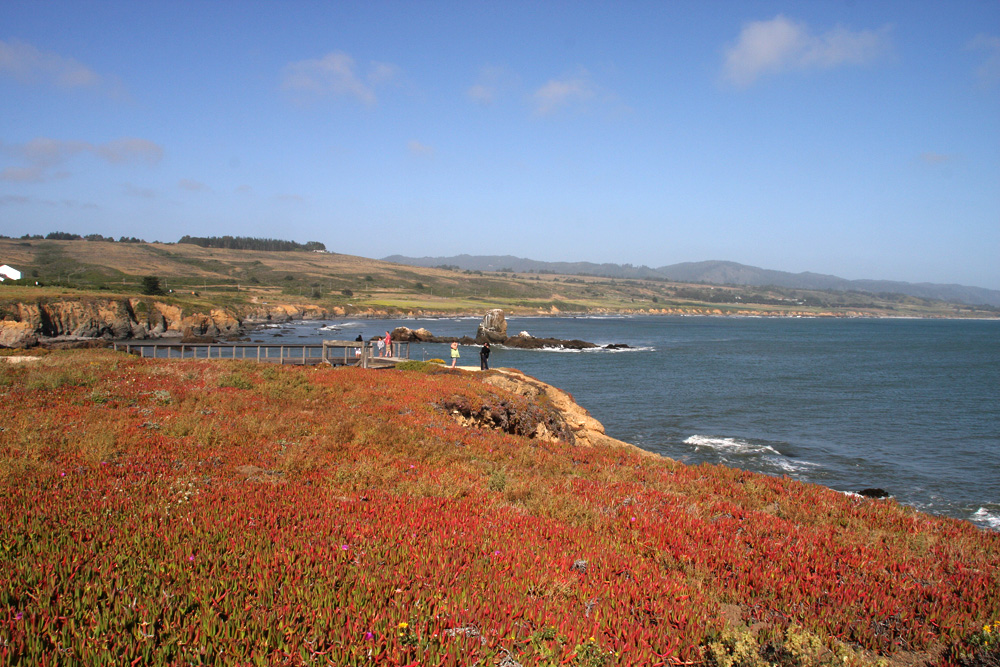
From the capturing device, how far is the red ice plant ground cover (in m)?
4.15

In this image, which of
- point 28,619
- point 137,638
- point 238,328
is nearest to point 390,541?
point 137,638

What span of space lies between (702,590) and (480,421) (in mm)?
11987

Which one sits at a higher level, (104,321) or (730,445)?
(104,321)

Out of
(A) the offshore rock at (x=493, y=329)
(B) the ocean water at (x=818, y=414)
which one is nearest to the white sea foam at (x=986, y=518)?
(B) the ocean water at (x=818, y=414)

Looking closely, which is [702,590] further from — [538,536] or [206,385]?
[206,385]

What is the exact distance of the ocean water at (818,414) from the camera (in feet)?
70.5

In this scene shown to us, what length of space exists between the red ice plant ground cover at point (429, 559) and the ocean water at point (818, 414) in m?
13.4

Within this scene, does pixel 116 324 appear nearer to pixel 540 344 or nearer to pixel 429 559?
pixel 540 344

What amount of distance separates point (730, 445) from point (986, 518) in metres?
9.68

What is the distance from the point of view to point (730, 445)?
2577cm

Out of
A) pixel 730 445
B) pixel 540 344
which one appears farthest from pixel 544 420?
pixel 540 344

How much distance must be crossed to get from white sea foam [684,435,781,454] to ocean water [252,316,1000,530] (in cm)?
5

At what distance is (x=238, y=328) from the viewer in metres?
84.1

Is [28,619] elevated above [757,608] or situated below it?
above
